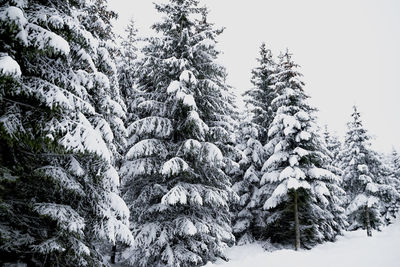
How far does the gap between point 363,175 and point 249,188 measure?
38.1 ft

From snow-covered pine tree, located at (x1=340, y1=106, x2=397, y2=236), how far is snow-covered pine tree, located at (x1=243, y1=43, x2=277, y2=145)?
31.8ft

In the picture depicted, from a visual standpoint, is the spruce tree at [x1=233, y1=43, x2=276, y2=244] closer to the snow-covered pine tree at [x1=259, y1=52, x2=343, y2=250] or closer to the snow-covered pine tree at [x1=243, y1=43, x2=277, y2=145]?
the snow-covered pine tree at [x1=243, y1=43, x2=277, y2=145]

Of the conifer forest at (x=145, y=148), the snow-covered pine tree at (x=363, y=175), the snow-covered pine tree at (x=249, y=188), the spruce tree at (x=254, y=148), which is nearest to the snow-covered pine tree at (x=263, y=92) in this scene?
the spruce tree at (x=254, y=148)

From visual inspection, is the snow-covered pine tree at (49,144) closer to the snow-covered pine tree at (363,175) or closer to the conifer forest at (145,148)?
the conifer forest at (145,148)

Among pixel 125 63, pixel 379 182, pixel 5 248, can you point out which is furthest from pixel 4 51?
pixel 379 182

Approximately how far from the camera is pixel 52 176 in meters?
6.41

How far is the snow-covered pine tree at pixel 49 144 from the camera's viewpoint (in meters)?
5.46

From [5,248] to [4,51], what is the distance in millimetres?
4335

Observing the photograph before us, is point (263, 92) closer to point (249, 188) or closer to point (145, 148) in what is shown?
point (249, 188)

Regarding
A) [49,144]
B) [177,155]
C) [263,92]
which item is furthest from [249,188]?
[49,144]

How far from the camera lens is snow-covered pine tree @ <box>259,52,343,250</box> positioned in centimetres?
1536

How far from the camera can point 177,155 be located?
11.5 metres

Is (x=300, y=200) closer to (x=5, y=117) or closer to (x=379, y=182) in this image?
(x=379, y=182)

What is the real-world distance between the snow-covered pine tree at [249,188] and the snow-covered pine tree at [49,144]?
11703 mm
